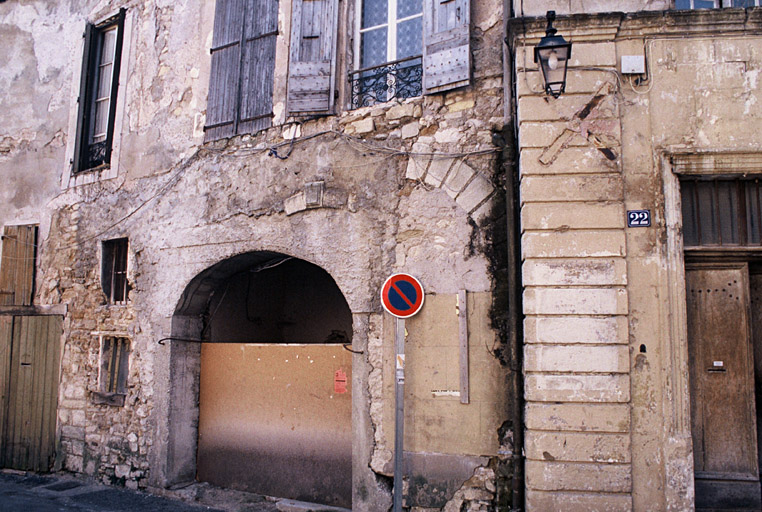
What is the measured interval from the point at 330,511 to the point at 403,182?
3.21 m

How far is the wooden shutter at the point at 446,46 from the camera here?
19.1 ft

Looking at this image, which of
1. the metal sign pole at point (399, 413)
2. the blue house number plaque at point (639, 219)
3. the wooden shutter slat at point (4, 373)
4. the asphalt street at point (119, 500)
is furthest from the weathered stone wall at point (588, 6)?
the wooden shutter slat at point (4, 373)

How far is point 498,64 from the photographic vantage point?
577 cm

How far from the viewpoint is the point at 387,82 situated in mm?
6414

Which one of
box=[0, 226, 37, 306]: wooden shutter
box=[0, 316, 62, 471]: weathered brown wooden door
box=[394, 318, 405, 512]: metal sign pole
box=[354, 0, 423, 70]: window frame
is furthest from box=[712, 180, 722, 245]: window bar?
box=[0, 226, 37, 306]: wooden shutter

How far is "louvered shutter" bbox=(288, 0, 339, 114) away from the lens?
658 centimetres

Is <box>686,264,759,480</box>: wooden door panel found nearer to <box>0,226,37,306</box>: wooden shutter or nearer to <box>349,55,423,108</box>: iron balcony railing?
<box>349,55,423,108</box>: iron balcony railing

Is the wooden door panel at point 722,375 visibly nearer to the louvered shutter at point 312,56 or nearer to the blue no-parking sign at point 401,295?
the blue no-parking sign at point 401,295

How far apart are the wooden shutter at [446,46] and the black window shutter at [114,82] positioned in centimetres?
459

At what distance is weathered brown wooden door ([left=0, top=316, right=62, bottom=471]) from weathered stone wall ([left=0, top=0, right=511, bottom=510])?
0.28 meters

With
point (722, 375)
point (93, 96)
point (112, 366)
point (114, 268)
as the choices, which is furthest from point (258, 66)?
point (722, 375)

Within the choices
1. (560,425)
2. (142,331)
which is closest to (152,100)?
(142,331)

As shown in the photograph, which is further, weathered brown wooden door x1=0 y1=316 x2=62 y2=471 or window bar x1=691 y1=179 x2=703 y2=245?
weathered brown wooden door x1=0 y1=316 x2=62 y2=471

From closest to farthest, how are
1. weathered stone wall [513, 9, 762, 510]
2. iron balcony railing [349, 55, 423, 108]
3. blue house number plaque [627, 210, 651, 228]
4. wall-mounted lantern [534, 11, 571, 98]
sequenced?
wall-mounted lantern [534, 11, 571, 98] → weathered stone wall [513, 9, 762, 510] → blue house number plaque [627, 210, 651, 228] → iron balcony railing [349, 55, 423, 108]
